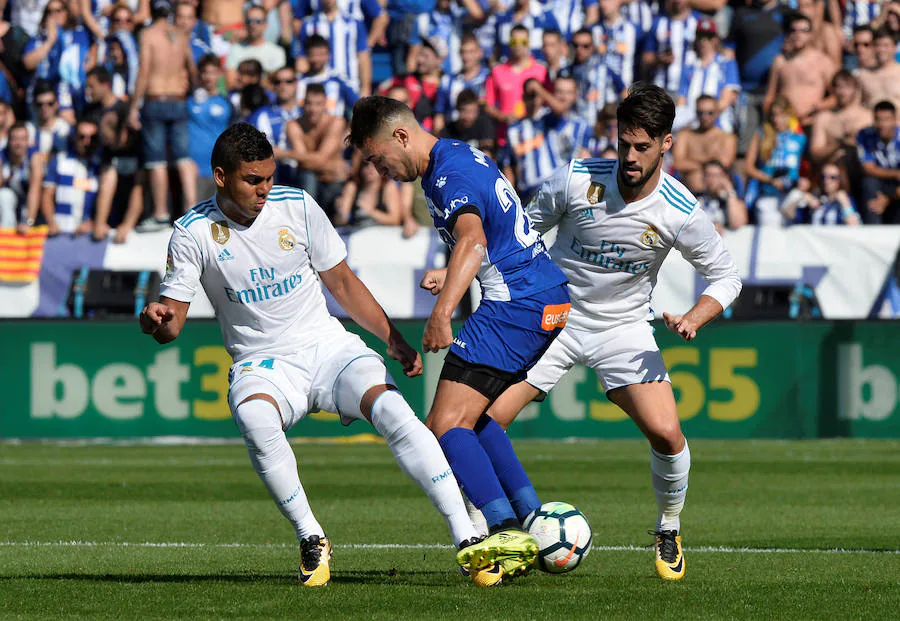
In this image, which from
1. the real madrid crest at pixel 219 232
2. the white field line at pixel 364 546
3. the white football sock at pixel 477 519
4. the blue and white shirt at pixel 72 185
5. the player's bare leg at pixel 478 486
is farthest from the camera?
the blue and white shirt at pixel 72 185

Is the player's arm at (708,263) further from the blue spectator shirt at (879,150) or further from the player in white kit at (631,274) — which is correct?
the blue spectator shirt at (879,150)

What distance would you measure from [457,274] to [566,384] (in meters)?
10.6

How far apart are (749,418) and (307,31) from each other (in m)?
7.14

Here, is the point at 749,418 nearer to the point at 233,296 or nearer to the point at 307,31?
the point at 307,31

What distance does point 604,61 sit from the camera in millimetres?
18562

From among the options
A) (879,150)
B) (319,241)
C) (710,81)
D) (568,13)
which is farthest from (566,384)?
(319,241)

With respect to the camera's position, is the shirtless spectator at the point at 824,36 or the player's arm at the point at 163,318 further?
the shirtless spectator at the point at 824,36

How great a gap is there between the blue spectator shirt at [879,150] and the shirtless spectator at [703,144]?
143 centimetres

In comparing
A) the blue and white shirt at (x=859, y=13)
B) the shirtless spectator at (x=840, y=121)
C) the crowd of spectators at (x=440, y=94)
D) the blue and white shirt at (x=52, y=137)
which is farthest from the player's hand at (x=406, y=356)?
the blue and white shirt at (x=859, y=13)

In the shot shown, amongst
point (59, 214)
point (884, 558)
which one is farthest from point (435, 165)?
point (59, 214)

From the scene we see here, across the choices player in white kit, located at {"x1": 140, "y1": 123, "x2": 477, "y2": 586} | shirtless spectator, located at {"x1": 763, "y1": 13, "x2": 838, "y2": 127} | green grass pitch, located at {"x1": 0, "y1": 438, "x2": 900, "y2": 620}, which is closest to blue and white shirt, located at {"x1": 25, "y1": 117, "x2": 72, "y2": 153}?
green grass pitch, located at {"x1": 0, "y1": 438, "x2": 900, "y2": 620}

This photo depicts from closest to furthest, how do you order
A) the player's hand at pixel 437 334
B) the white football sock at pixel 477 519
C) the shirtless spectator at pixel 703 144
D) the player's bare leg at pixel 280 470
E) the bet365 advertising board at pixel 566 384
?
the player's hand at pixel 437 334 < the player's bare leg at pixel 280 470 < the white football sock at pixel 477 519 < the bet365 advertising board at pixel 566 384 < the shirtless spectator at pixel 703 144

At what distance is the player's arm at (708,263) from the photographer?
23.6ft

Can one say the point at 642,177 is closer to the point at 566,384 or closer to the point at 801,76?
the point at 566,384
